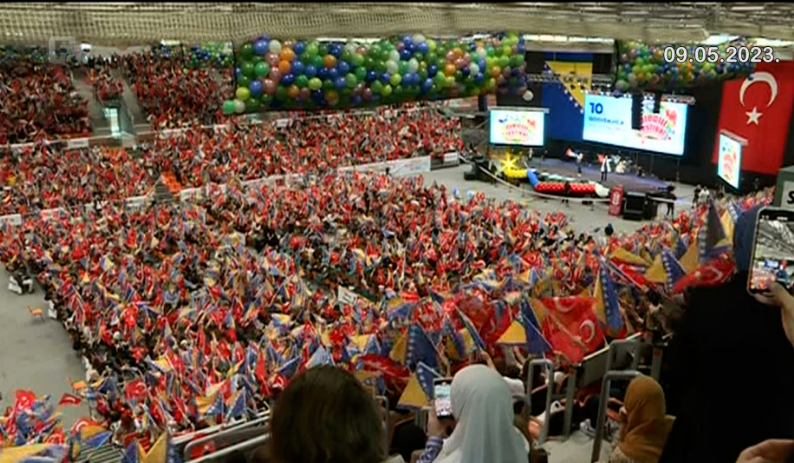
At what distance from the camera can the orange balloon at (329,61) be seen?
6551 mm

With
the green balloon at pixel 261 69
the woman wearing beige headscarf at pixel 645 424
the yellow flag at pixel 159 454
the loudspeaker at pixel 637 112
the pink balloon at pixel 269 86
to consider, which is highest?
the green balloon at pixel 261 69

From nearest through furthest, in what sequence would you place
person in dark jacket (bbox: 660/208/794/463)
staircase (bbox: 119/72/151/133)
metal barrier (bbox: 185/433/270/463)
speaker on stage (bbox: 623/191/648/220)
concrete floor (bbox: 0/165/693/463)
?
person in dark jacket (bbox: 660/208/794/463) → metal barrier (bbox: 185/433/270/463) → concrete floor (bbox: 0/165/693/463) → speaker on stage (bbox: 623/191/648/220) → staircase (bbox: 119/72/151/133)

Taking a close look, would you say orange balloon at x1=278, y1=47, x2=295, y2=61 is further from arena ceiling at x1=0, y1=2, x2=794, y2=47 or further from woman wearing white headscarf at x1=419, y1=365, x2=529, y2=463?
woman wearing white headscarf at x1=419, y1=365, x2=529, y2=463

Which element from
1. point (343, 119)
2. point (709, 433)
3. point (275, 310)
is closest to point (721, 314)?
point (709, 433)

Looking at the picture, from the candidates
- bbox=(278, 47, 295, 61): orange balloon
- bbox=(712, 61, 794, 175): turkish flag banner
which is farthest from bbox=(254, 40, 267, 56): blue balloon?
bbox=(712, 61, 794, 175): turkish flag banner

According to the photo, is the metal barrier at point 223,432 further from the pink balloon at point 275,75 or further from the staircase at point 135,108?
the staircase at point 135,108

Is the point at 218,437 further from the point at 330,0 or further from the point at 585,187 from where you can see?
the point at 585,187

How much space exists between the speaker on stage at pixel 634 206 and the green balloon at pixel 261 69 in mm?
12027

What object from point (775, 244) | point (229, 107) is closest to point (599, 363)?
point (775, 244)

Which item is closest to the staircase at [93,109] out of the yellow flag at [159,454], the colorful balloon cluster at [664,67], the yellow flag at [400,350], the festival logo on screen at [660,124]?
the festival logo on screen at [660,124]

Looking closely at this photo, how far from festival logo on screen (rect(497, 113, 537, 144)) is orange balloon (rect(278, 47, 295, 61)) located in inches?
602

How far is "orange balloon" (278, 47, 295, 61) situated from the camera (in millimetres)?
5996

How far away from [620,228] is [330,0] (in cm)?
1278

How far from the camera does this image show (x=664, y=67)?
37.9 feet
